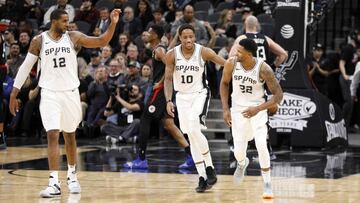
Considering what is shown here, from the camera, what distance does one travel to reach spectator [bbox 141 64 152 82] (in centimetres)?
1811

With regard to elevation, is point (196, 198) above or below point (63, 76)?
below

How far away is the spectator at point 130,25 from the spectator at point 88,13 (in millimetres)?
793

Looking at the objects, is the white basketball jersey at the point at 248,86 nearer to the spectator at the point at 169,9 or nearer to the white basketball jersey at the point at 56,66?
the white basketball jersey at the point at 56,66

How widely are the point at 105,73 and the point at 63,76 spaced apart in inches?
323

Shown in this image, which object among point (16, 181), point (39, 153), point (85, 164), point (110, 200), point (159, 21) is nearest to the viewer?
point (110, 200)

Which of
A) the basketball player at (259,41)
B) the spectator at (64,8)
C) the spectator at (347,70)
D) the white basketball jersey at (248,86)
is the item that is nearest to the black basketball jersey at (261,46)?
the basketball player at (259,41)

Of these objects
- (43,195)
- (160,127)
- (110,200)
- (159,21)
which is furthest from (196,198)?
(159,21)

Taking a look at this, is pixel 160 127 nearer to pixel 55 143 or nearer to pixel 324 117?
pixel 324 117

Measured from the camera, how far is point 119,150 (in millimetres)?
16578

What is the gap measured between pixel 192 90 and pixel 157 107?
7.07ft

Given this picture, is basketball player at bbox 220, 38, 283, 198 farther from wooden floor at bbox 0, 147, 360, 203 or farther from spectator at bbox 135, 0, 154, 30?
spectator at bbox 135, 0, 154, 30

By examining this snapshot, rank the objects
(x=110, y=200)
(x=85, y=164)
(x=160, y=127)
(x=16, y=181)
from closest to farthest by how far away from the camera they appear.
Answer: (x=110, y=200), (x=16, y=181), (x=85, y=164), (x=160, y=127)

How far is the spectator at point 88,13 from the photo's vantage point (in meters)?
21.7

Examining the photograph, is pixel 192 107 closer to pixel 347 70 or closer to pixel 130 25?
pixel 347 70
